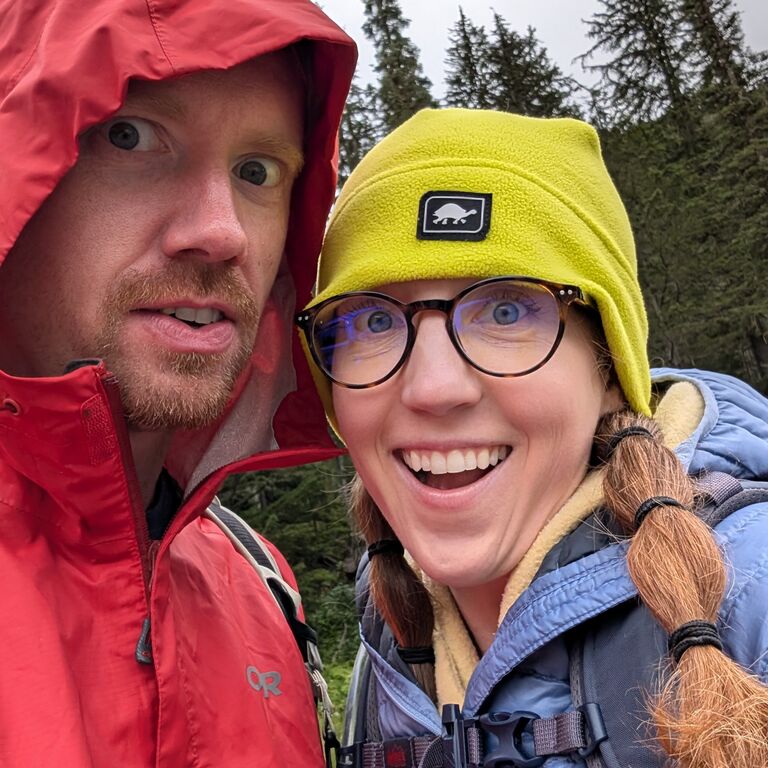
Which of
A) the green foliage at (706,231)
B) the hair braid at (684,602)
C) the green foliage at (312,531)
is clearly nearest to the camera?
the hair braid at (684,602)

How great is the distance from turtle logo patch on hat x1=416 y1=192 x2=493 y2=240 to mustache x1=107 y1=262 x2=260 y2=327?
649 millimetres

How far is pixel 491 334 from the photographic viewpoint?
1.87m

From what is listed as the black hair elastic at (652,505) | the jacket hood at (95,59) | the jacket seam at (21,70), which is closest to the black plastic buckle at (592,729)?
the black hair elastic at (652,505)

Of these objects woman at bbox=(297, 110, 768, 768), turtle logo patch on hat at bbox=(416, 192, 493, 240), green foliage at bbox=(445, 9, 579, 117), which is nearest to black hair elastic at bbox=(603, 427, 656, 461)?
woman at bbox=(297, 110, 768, 768)

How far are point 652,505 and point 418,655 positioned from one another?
2.91 feet

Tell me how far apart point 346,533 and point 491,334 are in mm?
12367

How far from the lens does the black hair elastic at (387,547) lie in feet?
7.70

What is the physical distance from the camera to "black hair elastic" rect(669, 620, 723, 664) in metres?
1.40

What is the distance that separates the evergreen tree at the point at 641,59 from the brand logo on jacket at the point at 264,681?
22191 mm

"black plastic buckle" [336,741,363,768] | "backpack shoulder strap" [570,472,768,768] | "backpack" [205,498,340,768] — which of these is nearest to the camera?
"backpack shoulder strap" [570,472,768,768]

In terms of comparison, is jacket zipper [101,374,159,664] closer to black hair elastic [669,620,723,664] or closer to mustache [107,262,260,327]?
mustache [107,262,260,327]

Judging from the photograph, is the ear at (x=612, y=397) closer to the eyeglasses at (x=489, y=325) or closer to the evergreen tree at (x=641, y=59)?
the eyeglasses at (x=489, y=325)

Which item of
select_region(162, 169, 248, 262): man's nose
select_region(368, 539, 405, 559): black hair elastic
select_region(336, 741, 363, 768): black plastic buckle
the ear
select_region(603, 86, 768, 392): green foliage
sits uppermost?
select_region(603, 86, 768, 392): green foliage

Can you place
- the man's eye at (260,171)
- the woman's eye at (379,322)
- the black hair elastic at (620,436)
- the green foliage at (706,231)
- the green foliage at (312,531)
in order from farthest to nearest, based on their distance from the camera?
the green foliage at (706,231), the green foliage at (312,531), the man's eye at (260,171), the woman's eye at (379,322), the black hair elastic at (620,436)
